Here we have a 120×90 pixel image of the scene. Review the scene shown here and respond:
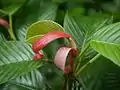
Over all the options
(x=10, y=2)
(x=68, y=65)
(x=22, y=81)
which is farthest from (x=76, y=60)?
(x=10, y=2)

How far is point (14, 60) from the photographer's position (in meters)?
0.63

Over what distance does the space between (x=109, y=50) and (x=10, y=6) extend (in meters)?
0.44

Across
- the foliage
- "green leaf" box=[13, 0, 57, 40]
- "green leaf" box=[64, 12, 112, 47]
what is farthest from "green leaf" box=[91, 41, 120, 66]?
"green leaf" box=[13, 0, 57, 40]

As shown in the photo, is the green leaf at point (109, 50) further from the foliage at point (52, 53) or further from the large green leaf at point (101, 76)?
the large green leaf at point (101, 76)

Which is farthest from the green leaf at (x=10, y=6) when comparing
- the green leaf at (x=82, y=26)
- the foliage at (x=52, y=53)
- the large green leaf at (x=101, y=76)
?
the large green leaf at (x=101, y=76)

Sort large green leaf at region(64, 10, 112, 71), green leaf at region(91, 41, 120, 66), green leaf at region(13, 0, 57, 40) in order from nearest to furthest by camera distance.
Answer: green leaf at region(91, 41, 120, 66), large green leaf at region(64, 10, 112, 71), green leaf at region(13, 0, 57, 40)

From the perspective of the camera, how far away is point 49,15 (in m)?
0.83

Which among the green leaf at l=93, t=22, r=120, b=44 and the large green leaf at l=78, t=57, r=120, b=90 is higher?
the green leaf at l=93, t=22, r=120, b=44

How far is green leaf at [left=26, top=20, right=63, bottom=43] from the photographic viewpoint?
608 mm

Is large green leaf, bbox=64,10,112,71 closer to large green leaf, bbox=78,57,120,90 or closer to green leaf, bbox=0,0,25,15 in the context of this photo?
large green leaf, bbox=78,57,120,90

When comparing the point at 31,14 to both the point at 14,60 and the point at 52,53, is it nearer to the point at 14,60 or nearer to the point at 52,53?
the point at 52,53

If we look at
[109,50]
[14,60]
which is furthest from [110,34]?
[14,60]

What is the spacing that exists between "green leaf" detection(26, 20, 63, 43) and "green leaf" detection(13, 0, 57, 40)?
18cm

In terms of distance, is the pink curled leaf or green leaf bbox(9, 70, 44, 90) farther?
green leaf bbox(9, 70, 44, 90)
